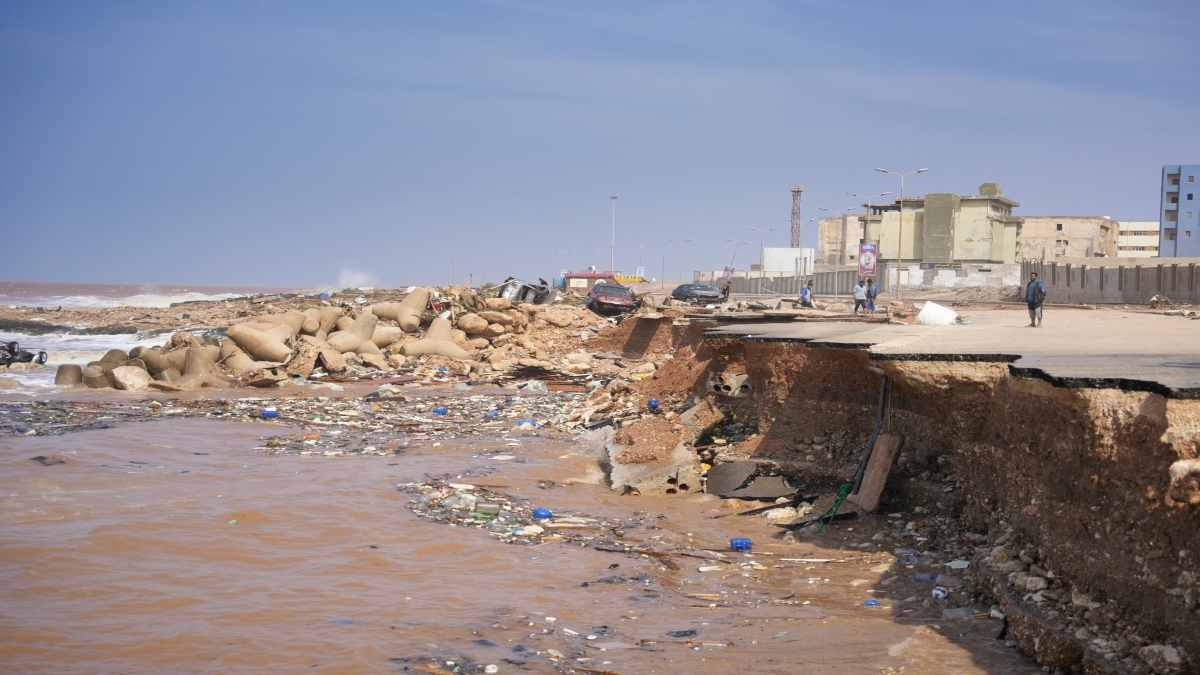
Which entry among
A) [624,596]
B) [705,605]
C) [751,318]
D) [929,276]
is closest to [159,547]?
[624,596]

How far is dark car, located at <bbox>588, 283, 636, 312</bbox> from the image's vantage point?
32781 millimetres

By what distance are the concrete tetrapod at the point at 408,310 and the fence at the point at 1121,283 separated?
2859 cm

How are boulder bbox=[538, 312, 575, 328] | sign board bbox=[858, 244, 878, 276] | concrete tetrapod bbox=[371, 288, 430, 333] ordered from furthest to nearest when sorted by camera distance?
sign board bbox=[858, 244, 878, 276] < boulder bbox=[538, 312, 575, 328] < concrete tetrapod bbox=[371, 288, 430, 333]

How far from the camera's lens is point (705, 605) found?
21.8ft

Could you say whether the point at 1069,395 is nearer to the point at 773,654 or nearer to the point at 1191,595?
the point at 1191,595

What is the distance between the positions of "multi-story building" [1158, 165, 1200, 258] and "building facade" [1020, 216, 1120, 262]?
580cm

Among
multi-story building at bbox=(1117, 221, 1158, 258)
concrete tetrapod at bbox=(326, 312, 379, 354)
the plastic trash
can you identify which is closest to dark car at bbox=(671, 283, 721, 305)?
concrete tetrapod at bbox=(326, 312, 379, 354)

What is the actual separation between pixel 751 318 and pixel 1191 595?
13310 millimetres

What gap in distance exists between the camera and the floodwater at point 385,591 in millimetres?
5398

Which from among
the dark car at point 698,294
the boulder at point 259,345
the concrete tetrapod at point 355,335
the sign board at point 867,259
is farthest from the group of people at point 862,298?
the boulder at point 259,345

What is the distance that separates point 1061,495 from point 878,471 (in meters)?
3.20

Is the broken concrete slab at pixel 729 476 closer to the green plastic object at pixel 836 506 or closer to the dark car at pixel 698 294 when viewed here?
the green plastic object at pixel 836 506

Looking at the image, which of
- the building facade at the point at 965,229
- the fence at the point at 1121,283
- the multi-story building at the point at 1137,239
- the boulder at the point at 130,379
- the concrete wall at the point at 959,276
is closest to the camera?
the boulder at the point at 130,379

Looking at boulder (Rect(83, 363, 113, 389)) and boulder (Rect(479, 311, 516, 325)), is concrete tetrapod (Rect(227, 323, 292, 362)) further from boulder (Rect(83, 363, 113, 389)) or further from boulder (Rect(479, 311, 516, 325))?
boulder (Rect(479, 311, 516, 325))
